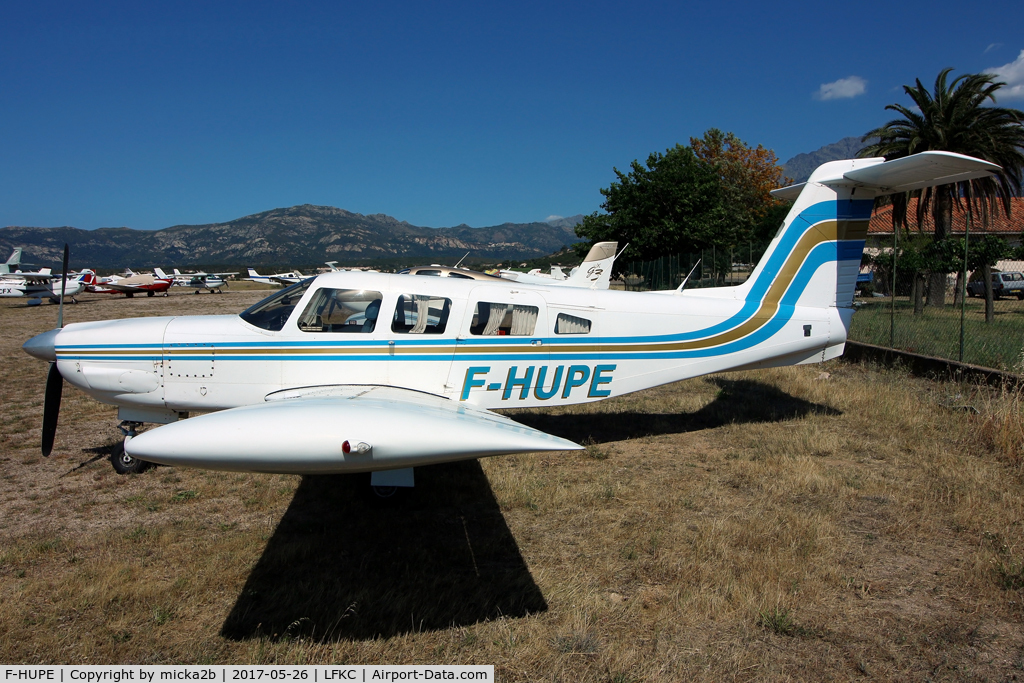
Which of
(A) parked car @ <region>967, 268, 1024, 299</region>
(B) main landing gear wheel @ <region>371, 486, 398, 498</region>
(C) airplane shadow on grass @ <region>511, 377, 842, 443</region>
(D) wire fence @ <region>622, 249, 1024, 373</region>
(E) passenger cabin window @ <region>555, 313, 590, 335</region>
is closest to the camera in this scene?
(B) main landing gear wheel @ <region>371, 486, 398, 498</region>

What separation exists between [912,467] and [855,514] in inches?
60.9

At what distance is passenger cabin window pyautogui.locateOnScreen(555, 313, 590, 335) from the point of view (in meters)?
6.04

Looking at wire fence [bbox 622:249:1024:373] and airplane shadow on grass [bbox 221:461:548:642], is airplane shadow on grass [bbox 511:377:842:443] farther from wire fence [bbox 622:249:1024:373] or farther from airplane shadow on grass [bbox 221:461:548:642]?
wire fence [bbox 622:249:1024:373]

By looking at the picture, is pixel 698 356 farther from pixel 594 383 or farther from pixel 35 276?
pixel 35 276

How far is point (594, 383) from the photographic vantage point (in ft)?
20.4

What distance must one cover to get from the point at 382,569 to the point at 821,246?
21.5ft

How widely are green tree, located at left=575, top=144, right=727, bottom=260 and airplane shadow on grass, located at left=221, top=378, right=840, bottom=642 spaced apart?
25.2 metres

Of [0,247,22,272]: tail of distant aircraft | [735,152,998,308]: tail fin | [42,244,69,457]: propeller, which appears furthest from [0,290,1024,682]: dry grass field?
[0,247,22,272]: tail of distant aircraft

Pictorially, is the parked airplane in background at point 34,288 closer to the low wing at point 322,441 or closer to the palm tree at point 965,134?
the low wing at point 322,441

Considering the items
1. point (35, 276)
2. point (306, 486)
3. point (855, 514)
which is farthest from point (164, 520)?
point (35, 276)

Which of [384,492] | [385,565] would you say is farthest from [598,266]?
[385,565]

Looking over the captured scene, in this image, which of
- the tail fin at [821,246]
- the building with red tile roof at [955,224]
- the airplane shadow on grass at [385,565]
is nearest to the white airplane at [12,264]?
the airplane shadow on grass at [385,565]

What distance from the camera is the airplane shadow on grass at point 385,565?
3.56m

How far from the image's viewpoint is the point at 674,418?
8203mm
